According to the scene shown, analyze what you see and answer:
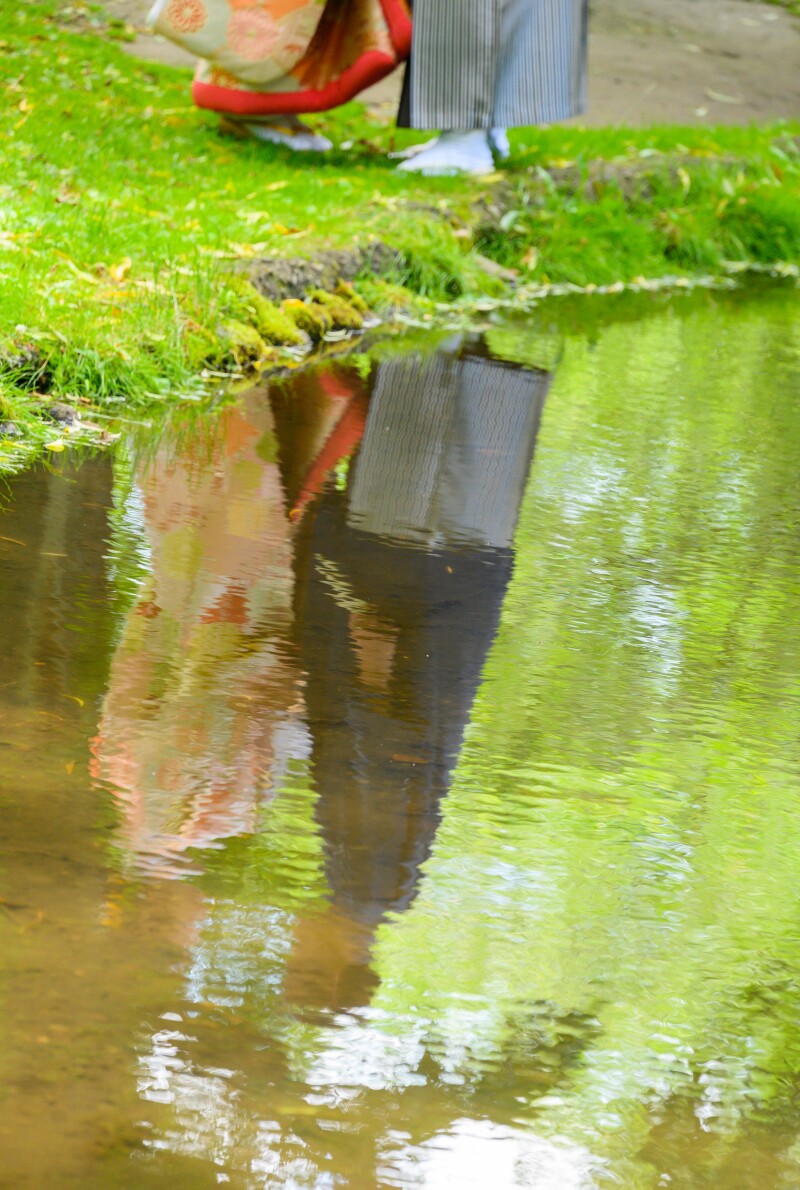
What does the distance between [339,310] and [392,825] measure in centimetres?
337

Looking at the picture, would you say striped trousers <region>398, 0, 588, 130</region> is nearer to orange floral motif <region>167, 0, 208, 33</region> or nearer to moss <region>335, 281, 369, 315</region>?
orange floral motif <region>167, 0, 208, 33</region>

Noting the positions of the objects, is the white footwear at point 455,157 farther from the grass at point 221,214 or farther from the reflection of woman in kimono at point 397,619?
the reflection of woman in kimono at point 397,619

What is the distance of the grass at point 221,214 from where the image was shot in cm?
422

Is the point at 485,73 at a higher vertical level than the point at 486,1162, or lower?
higher

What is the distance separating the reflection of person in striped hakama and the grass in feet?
0.77

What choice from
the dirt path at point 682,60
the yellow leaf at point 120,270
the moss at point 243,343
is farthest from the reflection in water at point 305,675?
the dirt path at point 682,60

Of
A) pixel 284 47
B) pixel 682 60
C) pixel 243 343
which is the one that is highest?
pixel 682 60

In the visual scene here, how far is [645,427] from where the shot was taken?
14.5 ft

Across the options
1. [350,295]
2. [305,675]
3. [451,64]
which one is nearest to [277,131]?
[451,64]

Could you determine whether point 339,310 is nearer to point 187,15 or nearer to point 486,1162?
point 187,15

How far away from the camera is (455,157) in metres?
7.02

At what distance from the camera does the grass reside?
422 cm

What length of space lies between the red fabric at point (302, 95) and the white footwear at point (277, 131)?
123mm

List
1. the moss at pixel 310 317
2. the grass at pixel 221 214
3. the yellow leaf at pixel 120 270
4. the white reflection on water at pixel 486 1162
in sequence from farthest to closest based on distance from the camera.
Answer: the moss at pixel 310 317 → the yellow leaf at pixel 120 270 → the grass at pixel 221 214 → the white reflection on water at pixel 486 1162
